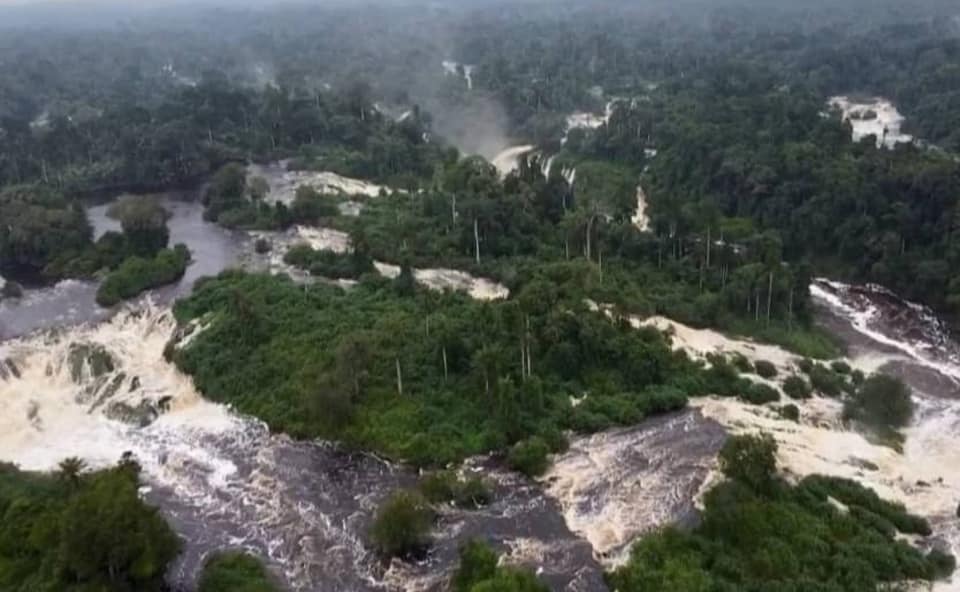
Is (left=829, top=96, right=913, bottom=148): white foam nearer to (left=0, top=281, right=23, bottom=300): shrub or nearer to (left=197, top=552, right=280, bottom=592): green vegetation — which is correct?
(left=0, top=281, right=23, bottom=300): shrub

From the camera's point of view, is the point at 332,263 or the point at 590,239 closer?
the point at 590,239

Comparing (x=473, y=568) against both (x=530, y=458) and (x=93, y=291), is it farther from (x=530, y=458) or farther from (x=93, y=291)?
(x=93, y=291)

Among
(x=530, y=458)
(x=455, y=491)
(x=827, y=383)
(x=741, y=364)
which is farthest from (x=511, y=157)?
(x=455, y=491)

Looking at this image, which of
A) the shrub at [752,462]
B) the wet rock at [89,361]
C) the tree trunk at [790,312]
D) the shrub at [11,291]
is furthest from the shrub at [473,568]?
the shrub at [11,291]

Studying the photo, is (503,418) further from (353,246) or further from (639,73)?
(639,73)

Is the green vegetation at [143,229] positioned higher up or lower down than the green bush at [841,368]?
higher up

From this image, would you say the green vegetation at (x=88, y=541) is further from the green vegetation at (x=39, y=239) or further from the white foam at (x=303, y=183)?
the white foam at (x=303, y=183)

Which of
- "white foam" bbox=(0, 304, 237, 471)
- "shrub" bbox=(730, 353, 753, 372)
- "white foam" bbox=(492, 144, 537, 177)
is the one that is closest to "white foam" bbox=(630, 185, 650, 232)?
"white foam" bbox=(492, 144, 537, 177)
